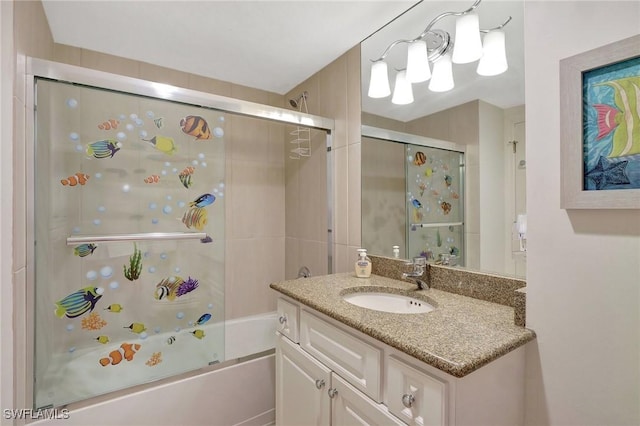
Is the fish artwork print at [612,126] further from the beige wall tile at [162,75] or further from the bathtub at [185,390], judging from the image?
the beige wall tile at [162,75]

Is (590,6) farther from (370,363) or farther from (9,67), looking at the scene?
(9,67)

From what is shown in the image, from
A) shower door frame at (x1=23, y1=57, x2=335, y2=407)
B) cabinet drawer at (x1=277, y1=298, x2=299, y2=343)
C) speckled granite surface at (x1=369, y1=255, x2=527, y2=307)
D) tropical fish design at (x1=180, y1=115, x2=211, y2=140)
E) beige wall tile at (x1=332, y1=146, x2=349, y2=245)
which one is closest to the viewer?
speckled granite surface at (x1=369, y1=255, x2=527, y2=307)

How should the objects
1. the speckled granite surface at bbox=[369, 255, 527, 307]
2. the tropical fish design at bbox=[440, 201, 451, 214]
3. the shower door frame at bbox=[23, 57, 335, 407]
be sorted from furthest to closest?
1. the tropical fish design at bbox=[440, 201, 451, 214]
2. the shower door frame at bbox=[23, 57, 335, 407]
3. the speckled granite surface at bbox=[369, 255, 527, 307]

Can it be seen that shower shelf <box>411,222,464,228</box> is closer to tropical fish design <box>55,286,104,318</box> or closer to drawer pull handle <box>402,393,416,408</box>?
drawer pull handle <box>402,393,416,408</box>

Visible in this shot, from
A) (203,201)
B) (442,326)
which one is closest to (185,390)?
(203,201)

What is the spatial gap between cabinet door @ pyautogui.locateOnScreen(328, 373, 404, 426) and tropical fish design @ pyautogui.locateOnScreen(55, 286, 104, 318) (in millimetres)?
1281

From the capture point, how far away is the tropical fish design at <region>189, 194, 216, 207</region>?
1.68 m

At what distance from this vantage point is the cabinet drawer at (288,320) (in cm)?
130

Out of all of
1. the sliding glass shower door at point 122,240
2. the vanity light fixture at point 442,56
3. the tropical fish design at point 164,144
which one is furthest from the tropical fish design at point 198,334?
the vanity light fixture at point 442,56

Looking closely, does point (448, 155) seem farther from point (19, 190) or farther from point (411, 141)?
point (19, 190)

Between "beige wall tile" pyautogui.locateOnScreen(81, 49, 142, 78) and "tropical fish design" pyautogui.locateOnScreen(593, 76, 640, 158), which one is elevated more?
"beige wall tile" pyautogui.locateOnScreen(81, 49, 142, 78)

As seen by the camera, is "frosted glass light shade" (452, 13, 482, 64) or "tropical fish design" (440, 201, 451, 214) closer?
"frosted glass light shade" (452, 13, 482, 64)

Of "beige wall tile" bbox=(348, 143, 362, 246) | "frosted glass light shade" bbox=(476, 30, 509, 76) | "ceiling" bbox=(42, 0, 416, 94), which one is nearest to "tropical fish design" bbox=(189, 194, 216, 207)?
"beige wall tile" bbox=(348, 143, 362, 246)

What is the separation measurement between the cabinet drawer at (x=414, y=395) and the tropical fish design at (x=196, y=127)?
4.96ft
